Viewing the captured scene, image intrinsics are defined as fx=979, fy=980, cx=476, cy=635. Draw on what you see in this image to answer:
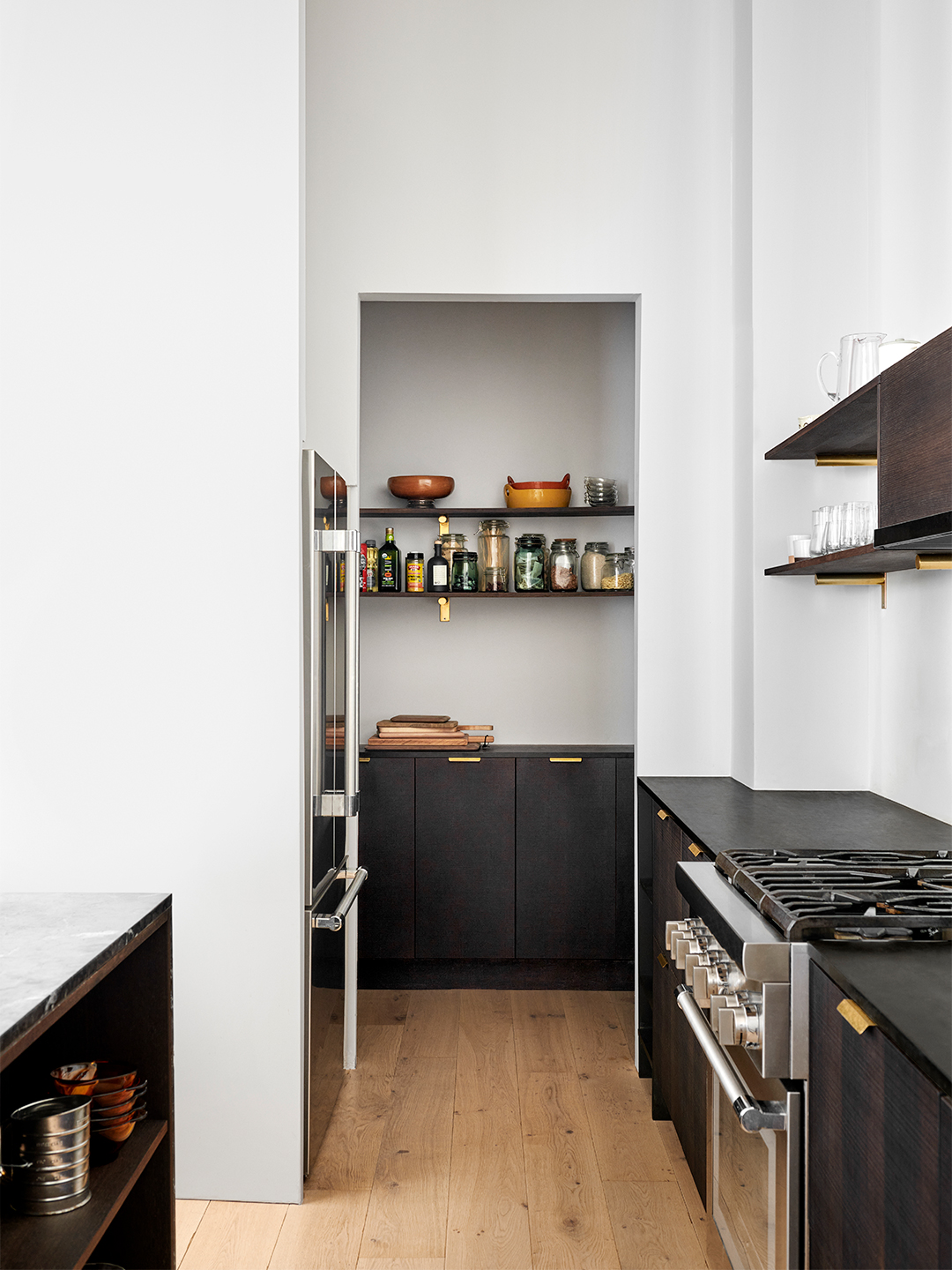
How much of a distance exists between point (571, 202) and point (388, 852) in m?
2.42

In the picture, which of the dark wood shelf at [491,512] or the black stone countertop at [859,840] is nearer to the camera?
the black stone countertop at [859,840]

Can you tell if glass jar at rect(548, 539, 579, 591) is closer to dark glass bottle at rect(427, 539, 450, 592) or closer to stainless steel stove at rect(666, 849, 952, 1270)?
dark glass bottle at rect(427, 539, 450, 592)

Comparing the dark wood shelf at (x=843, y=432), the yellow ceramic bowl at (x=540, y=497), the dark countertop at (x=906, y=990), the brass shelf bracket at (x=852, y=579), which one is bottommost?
the dark countertop at (x=906, y=990)

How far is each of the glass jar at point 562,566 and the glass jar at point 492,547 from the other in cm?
20

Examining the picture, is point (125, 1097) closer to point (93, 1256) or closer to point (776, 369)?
point (93, 1256)

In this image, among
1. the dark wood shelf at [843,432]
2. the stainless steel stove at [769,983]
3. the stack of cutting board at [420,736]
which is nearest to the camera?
the stainless steel stove at [769,983]

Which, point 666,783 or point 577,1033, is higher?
point 666,783

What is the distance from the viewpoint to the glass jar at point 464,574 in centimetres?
402

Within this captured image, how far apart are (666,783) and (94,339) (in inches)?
82.5

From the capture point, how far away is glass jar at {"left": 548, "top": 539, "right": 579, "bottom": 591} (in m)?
3.99

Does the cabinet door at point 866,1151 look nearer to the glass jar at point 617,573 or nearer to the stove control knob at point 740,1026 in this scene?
the stove control knob at point 740,1026

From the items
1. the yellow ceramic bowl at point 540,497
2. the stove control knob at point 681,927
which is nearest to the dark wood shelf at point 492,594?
the yellow ceramic bowl at point 540,497

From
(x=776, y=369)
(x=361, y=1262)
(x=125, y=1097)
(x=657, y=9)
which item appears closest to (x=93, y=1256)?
(x=125, y=1097)

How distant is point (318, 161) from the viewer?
3244 mm
